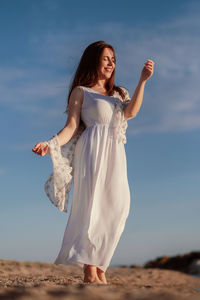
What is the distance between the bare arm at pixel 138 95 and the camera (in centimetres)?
429

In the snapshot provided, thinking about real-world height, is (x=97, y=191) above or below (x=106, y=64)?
below

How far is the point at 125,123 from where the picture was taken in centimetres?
447

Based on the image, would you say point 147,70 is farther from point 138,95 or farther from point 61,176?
point 61,176

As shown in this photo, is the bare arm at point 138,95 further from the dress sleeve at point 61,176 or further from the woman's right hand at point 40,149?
the woman's right hand at point 40,149

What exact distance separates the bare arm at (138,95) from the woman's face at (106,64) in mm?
452

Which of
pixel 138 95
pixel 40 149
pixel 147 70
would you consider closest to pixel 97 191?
pixel 40 149

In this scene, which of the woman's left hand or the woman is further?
the woman's left hand

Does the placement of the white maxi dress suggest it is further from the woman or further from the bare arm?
the bare arm

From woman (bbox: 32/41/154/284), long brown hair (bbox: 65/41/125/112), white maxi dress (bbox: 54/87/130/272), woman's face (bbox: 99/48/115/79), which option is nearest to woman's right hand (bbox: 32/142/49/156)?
woman (bbox: 32/41/154/284)

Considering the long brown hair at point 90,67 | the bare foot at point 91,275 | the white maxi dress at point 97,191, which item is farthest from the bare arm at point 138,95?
the bare foot at point 91,275

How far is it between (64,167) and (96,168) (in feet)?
1.18

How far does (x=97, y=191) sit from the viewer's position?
4.13 meters

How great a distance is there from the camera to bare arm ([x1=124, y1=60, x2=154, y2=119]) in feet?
14.1

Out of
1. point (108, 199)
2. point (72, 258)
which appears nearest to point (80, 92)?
point (108, 199)
